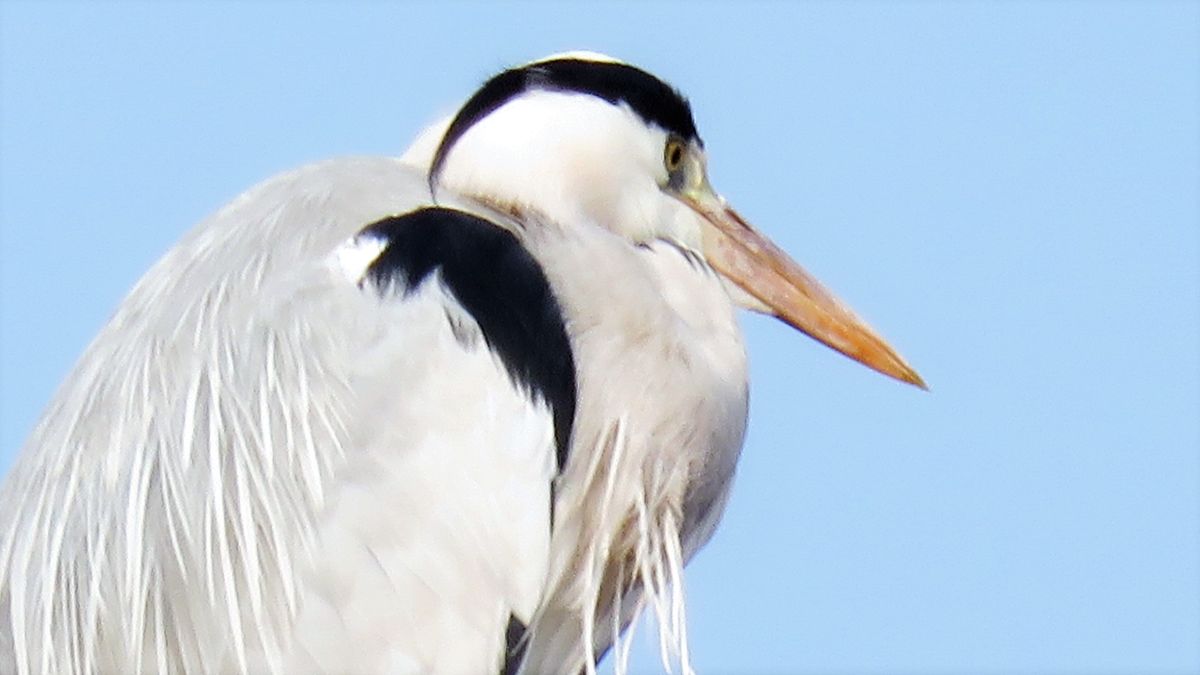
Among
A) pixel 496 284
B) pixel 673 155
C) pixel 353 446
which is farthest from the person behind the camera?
Result: pixel 673 155

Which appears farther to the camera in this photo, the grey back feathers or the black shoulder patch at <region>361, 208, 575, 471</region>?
the black shoulder patch at <region>361, 208, 575, 471</region>

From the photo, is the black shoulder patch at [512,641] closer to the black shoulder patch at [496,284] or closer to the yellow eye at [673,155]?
the black shoulder patch at [496,284]

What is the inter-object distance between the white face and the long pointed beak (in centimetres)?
9

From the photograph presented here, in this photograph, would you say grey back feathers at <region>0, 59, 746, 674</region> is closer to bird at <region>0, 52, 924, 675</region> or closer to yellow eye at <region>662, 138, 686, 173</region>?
bird at <region>0, 52, 924, 675</region>

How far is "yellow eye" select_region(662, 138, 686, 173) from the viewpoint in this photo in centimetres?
335

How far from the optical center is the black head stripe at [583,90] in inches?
125

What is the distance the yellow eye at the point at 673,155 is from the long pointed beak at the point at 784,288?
1.8 inches

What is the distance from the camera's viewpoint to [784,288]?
344 cm

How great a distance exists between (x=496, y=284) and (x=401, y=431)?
229mm

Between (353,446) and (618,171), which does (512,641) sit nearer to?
(353,446)

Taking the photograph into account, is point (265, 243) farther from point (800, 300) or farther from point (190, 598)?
point (800, 300)

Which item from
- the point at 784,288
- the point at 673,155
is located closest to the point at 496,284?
the point at 673,155

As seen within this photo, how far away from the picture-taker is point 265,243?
9.54 ft

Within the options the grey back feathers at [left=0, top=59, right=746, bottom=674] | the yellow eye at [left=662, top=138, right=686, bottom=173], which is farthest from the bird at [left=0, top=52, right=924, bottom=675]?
the yellow eye at [left=662, top=138, right=686, bottom=173]
